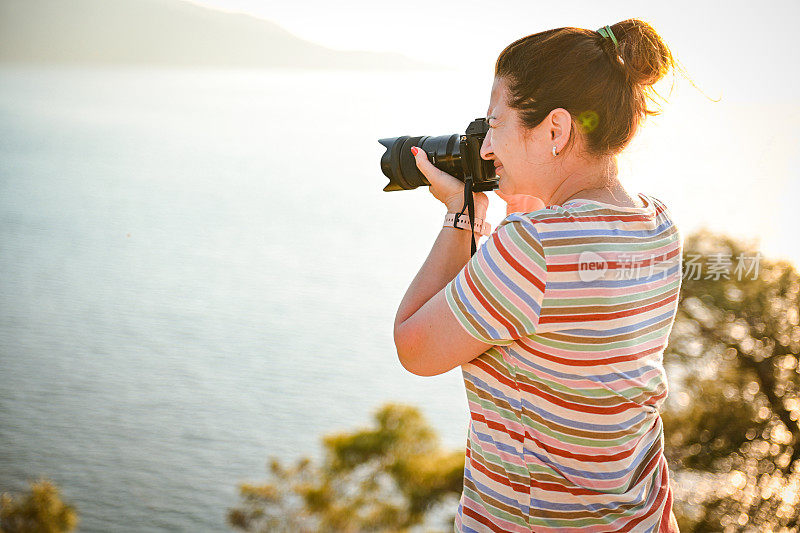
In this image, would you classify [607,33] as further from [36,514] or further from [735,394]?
[36,514]

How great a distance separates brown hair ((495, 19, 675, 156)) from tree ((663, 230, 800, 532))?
4.43 m

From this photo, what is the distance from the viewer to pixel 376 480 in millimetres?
9117

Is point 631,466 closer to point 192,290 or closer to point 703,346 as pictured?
point 703,346

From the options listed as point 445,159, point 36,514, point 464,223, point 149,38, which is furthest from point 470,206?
point 149,38

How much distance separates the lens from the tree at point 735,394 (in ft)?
16.5

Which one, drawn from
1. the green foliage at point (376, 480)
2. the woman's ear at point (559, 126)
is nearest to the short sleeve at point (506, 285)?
the woman's ear at point (559, 126)

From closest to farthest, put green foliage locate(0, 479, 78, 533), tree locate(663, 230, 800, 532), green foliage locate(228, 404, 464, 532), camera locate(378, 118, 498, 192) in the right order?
camera locate(378, 118, 498, 192)
tree locate(663, 230, 800, 532)
green foliage locate(228, 404, 464, 532)
green foliage locate(0, 479, 78, 533)

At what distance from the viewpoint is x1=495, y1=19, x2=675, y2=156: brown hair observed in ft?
2.47

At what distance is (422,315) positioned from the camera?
30.3 inches

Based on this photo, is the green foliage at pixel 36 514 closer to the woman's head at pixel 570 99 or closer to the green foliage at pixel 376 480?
the green foliage at pixel 376 480

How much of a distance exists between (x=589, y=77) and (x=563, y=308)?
261 millimetres

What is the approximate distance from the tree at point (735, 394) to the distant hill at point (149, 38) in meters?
16.8

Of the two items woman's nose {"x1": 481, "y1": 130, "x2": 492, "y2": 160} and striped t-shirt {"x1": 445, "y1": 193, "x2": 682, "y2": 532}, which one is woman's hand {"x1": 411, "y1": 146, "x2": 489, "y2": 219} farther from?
striped t-shirt {"x1": 445, "y1": 193, "x2": 682, "y2": 532}

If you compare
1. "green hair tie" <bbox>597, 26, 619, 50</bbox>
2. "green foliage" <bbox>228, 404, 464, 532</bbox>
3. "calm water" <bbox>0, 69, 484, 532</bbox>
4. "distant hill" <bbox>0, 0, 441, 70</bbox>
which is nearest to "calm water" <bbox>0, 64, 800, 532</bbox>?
"calm water" <bbox>0, 69, 484, 532</bbox>
